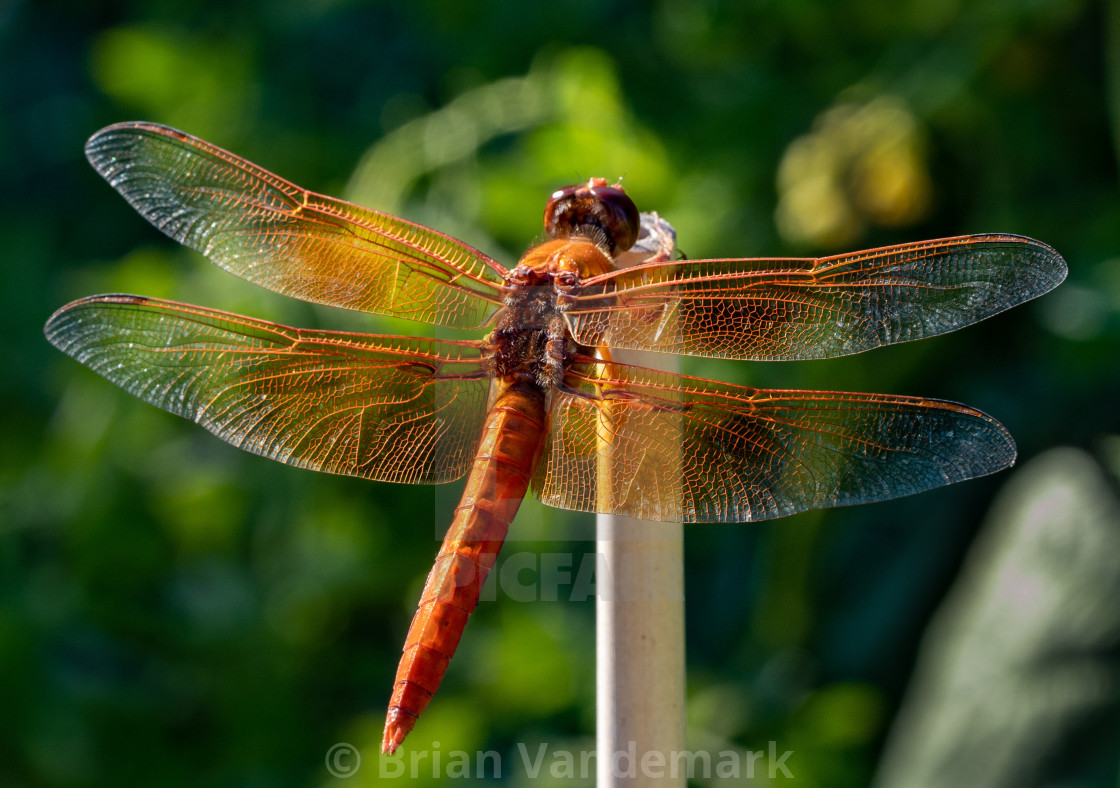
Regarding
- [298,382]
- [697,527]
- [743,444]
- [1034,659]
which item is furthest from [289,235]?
[1034,659]

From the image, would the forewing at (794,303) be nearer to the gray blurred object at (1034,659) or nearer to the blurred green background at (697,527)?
the blurred green background at (697,527)

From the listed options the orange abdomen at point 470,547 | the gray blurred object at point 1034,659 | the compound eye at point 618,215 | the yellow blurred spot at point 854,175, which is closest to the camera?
the orange abdomen at point 470,547

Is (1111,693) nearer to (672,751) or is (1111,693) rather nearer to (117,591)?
(672,751)

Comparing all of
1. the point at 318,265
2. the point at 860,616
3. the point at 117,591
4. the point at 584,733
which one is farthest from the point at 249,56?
the point at 860,616

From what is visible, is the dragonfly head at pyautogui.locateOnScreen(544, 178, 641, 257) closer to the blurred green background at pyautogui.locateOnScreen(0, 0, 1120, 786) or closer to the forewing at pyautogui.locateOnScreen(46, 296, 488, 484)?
the forewing at pyautogui.locateOnScreen(46, 296, 488, 484)

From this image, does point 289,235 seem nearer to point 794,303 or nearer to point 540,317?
point 540,317

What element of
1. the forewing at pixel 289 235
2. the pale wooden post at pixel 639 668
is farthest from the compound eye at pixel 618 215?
the pale wooden post at pixel 639 668
